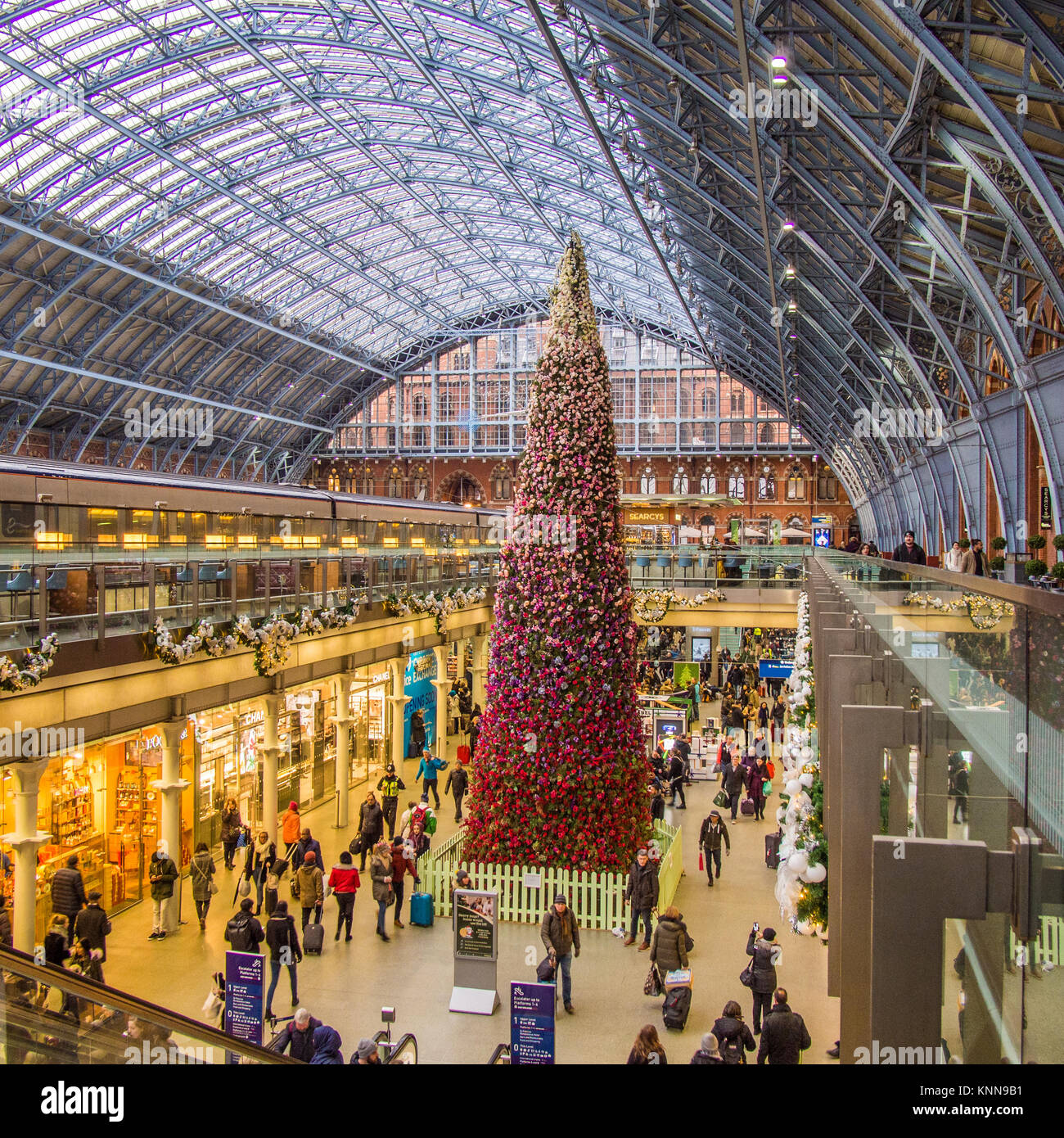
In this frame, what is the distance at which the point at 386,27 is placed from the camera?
91.4ft

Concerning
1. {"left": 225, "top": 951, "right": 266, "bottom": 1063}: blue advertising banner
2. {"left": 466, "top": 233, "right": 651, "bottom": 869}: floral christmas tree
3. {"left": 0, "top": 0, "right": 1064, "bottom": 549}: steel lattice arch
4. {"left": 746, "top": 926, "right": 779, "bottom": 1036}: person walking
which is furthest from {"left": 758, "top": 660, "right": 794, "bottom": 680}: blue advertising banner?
{"left": 225, "top": 951, "right": 266, "bottom": 1063}: blue advertising banner

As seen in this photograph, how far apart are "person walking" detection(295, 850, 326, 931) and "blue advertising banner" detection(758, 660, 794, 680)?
2048cm

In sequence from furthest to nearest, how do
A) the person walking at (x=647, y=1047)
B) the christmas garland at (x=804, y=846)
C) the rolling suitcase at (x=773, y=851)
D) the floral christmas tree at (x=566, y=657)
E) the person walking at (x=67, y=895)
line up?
the rolling suitcase at (x=773, y=851) → the floral christmas tree at (x=566, y=657) → the person walking at (x=67, y=895) → the person walking at (x=647, y=1047) → the christmas garland at (x=804, y=846)

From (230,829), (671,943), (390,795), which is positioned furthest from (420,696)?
(671,943)

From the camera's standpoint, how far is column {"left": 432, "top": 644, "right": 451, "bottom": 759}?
23312 millimetres

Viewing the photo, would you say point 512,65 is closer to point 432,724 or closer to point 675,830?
point 432,724

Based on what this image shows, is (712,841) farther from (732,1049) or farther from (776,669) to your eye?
(776,669)

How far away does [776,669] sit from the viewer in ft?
96.1

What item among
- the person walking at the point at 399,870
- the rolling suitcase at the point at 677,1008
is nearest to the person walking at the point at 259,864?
the person walking at the point at 399,870

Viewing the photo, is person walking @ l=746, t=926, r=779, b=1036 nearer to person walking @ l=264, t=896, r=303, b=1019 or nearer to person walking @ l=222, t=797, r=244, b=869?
person walking @ l=264, t=896, r=303, b=1019

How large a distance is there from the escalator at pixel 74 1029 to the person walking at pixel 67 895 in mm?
8971

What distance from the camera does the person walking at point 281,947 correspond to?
983cm

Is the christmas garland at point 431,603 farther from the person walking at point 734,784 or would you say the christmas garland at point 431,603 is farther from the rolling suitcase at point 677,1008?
→ the rolling suitcase at point 677,1008

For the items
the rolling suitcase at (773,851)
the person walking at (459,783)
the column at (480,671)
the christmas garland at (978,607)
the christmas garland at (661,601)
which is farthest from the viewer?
the christmas garland at (661,601)
